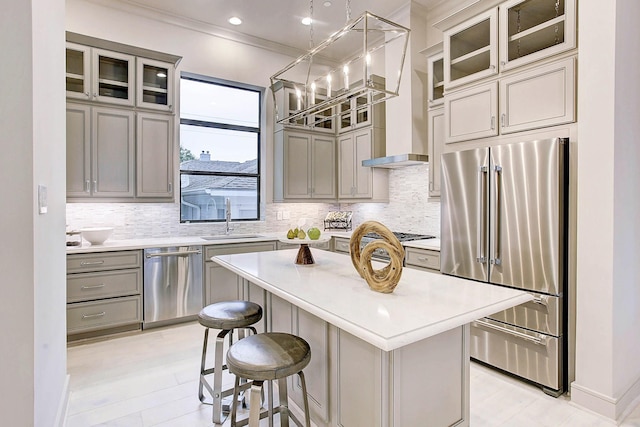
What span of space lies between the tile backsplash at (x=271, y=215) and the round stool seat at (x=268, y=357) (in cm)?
297

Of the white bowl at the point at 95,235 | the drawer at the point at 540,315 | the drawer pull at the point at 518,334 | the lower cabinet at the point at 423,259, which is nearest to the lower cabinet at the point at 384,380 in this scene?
the drawer at the point at 540,315

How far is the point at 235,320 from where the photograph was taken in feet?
6.96

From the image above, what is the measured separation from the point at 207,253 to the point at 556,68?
3.69 meters

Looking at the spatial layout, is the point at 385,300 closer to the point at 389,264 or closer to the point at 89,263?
the point at 389,264

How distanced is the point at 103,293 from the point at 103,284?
0.09 meters

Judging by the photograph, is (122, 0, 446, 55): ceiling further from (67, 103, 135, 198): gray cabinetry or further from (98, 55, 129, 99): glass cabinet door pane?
(67, 103, 135, 198): gray cabinetry

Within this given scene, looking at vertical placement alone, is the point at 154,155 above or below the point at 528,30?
below
